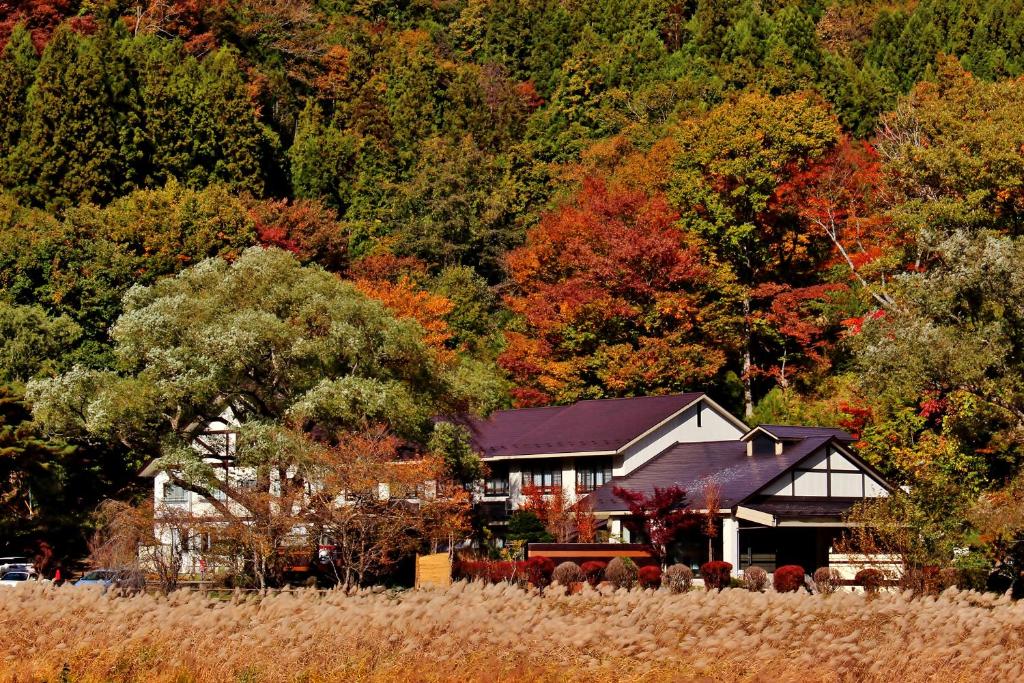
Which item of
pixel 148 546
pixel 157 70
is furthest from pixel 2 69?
pixel 148 546

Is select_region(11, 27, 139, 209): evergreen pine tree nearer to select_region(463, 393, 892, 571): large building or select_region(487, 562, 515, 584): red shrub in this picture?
select_region(463, 393, 892, 571): large building

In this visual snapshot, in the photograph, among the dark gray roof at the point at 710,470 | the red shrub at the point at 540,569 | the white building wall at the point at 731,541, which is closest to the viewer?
the red shrub at the point at 540,569

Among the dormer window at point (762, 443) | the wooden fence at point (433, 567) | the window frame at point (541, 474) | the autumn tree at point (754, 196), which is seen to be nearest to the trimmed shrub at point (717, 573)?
the dormer window at point (762, 443)

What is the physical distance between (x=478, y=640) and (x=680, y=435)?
36725 mm

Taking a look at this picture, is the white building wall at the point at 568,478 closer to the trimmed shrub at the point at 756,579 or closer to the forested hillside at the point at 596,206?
the forested hillside at the point at 596,206

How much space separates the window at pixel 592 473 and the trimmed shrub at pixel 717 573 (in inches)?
428

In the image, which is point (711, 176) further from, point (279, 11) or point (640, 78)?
point (279, 11)

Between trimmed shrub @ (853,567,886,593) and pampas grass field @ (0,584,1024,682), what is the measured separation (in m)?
10.00

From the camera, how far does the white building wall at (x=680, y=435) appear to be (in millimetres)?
54469

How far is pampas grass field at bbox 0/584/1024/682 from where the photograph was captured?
19.0 meters

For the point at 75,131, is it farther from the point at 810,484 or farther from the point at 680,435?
the point at 810,484

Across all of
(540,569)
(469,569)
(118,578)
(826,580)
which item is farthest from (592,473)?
(118,578)

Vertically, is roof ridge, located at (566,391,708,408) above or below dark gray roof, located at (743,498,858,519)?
above

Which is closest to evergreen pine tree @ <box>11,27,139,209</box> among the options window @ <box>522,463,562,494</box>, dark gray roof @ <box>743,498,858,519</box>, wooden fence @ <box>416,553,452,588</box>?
window @ <box>522,463,562,494</box>
